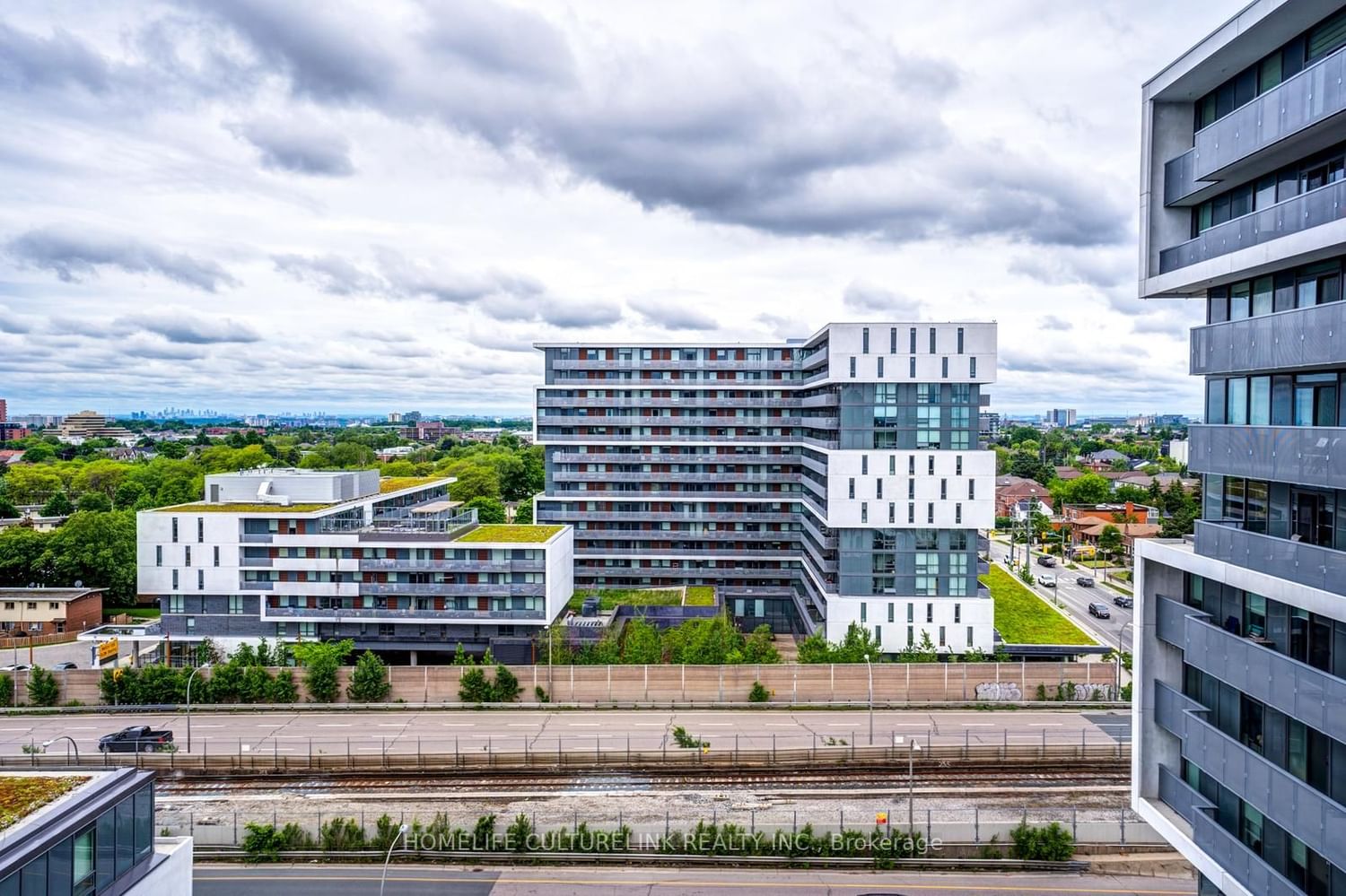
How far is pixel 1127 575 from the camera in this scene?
10238 centimetres

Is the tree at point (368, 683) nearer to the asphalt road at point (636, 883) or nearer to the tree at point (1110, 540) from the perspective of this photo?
the asphalt road at point (636, 883)

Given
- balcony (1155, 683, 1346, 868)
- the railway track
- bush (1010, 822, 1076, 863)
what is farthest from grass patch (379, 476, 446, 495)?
balcony (1155, 683, 1346, 868)

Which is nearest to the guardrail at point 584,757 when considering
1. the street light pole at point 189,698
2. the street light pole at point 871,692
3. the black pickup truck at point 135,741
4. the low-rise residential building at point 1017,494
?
the black pickup truck at point 135,741

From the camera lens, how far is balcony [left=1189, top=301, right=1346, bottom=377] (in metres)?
14.9

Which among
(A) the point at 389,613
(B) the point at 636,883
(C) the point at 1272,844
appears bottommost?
(B) the point at 636,883

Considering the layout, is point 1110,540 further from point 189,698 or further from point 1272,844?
point 189,698

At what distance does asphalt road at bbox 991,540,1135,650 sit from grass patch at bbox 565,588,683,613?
127ft

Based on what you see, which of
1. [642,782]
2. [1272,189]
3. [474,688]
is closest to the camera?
[1272,189]

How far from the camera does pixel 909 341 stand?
2522 inches

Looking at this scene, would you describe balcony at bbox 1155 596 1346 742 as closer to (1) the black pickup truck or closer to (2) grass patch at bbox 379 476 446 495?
(1) the black pickup truck

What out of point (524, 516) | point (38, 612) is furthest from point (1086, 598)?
point (38, 612)

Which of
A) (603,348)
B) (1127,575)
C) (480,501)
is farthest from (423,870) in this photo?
(1127,575)

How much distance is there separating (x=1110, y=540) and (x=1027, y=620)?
46.3 m

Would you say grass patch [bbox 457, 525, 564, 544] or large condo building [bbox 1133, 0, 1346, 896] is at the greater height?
large condo building [bbox 1133, 0, 1346, 896]
